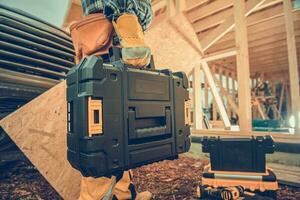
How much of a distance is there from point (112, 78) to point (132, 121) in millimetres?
245

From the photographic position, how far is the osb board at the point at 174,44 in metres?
2.64

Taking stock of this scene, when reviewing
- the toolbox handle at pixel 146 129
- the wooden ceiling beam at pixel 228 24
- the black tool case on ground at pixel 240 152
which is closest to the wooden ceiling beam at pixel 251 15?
the wooden ceiling beam at pixel 228 24

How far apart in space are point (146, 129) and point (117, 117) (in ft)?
0.64

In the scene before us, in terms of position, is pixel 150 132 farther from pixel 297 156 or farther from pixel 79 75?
pixel 297 156

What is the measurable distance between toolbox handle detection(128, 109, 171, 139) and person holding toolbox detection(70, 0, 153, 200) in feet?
0.87

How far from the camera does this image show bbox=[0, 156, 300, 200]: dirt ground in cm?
179

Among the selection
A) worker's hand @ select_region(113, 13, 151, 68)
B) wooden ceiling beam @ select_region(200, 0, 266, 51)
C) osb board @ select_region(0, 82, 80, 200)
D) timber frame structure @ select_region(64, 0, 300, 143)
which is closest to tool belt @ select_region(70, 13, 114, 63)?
worker's hand @ select_region(113, 13, 151, 68)

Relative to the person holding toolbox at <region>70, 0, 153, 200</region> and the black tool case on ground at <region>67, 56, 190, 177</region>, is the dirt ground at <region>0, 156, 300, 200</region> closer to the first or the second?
the person holding toolbox at <region>70, 0, 153, 200</region>

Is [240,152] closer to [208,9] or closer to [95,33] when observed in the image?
[95,33]

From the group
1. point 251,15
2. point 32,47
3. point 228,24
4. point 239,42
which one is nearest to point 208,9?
point 251,15

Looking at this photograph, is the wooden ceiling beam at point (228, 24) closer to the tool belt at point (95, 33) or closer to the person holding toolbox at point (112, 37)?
the person holding toolbox at point (112, 37)

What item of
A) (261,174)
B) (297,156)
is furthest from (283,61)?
(261,174)

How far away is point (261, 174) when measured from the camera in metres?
1.52

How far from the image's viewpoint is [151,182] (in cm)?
213
